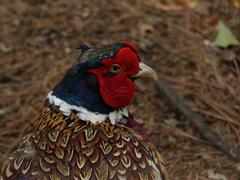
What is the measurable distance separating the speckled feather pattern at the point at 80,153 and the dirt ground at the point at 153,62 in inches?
38.7

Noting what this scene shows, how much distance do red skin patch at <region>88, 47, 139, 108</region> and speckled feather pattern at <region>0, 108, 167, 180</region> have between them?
135 millimetres

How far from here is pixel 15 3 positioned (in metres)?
5.42

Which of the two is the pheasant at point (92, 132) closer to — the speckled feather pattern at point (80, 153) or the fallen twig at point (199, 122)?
the speckled feather pattern at point (80, 153)

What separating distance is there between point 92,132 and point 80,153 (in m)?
0.14

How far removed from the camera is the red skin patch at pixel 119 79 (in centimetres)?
298

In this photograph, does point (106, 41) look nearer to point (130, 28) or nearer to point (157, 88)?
point (130, 28)

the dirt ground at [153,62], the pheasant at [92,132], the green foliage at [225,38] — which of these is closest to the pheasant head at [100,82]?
the pheasant at [92,132]

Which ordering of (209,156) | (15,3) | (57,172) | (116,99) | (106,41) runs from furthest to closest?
1. (15,3)
2. (106,41)
3. (209,156)
4. (116,99)
5. (57,172)

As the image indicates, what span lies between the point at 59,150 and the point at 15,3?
2726mm

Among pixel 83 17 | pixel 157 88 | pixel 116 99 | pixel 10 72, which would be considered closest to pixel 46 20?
pixel 83 17

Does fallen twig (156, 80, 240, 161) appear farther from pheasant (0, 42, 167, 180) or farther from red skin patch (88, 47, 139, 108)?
red skin patch (88, 47, 139, 108)

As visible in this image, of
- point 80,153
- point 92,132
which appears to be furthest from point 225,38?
point 80,153

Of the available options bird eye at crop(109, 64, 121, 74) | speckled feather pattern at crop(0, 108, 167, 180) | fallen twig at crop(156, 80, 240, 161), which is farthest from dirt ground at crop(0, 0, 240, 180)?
bird eye at crop(109, 64, 121, 74)

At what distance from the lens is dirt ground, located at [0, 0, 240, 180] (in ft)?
13.7
